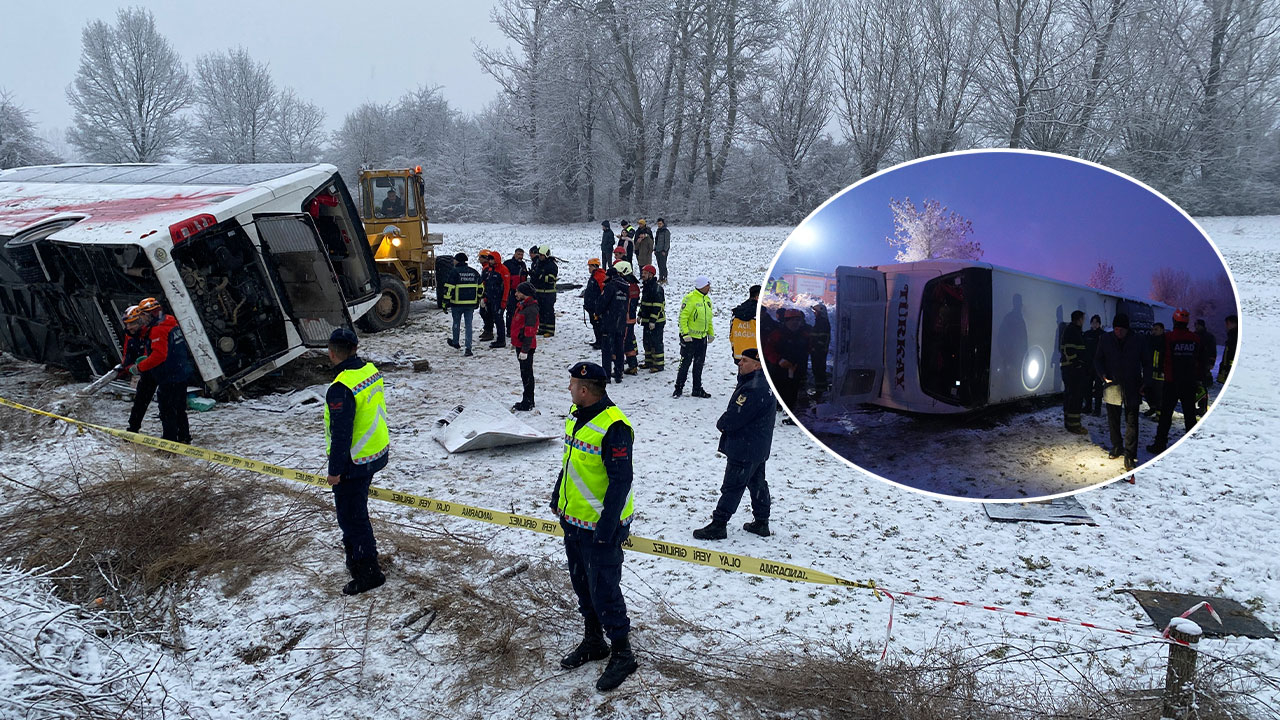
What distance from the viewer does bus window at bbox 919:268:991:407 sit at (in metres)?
1.46

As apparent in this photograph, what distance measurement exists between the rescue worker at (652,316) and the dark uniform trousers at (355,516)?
6996 mm

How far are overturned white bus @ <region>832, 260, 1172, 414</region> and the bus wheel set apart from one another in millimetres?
13640

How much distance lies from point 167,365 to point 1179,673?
8.28 meters

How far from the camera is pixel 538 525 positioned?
18.4ft

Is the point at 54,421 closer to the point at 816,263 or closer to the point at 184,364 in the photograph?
the point at 184,364

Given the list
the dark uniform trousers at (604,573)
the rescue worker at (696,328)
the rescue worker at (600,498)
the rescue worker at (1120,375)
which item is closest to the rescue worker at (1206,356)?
the rescue worker at (1120,375)

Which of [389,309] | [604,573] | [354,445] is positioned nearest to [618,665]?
[604,573]

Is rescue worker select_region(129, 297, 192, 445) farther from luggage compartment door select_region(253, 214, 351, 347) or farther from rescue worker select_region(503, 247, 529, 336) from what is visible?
rescue worker select_region(503, 247, 529, 336)

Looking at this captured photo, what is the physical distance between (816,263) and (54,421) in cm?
963

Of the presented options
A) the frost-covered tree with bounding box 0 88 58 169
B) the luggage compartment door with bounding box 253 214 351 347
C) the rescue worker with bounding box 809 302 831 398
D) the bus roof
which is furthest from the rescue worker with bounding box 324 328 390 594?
the frost-covered tree with bounding box 0 88 58 169

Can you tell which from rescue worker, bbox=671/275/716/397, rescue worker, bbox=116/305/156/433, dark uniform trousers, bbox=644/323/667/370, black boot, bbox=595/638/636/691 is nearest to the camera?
black boot, bbox=595/638/636/691

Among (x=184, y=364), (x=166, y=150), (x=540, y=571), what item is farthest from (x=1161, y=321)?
(x=166, y=150)

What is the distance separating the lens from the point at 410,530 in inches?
229

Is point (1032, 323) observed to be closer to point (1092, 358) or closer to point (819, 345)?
point (1092, 358)
